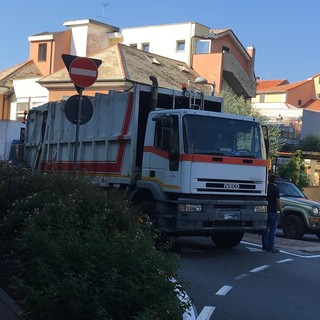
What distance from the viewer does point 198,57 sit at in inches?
1683

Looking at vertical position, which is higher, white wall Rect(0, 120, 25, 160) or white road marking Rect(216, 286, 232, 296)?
white wall Rect(0, 120, 25, 160)

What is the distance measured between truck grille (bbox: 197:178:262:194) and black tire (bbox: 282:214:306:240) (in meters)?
4.71

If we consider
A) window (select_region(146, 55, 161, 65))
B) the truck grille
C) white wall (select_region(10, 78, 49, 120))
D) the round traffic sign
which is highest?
window (select_region(146, 55, 161, 65))

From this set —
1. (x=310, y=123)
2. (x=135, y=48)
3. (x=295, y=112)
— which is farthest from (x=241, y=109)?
(x=310, y=123)

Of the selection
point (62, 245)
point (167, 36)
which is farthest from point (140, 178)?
point (167, 36)

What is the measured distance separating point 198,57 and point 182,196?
33.7m

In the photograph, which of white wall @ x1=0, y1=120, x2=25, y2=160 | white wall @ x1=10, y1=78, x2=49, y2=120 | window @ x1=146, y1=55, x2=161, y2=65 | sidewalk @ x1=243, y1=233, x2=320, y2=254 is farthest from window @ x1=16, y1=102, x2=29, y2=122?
sidewalk @ x1=243, y1=233, x2=320, y2=254

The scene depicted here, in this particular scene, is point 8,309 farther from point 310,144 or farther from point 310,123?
point 310,123

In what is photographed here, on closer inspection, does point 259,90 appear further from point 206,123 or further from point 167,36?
point 206,123

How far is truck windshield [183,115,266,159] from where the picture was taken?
10.3m

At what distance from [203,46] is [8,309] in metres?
40.9

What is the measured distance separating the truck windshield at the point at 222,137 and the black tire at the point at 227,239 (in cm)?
203

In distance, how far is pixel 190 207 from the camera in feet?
33.2

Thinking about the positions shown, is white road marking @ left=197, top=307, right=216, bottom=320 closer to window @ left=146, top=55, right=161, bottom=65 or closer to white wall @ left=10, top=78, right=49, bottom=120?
window @ left=146, top=55, right=161, bottom=65
